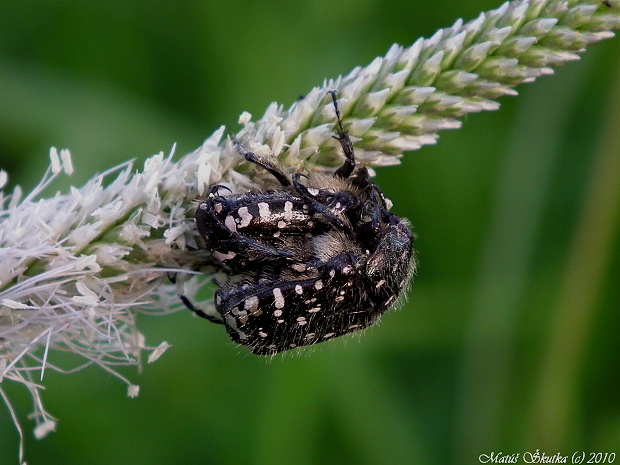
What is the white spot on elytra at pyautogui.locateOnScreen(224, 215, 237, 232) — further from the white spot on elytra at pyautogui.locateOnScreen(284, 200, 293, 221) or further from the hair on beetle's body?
the white spot on elytra at pyautogui.locateOnScreen(284, 200, 293, 221)

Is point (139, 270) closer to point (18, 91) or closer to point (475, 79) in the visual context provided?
point (475, 79)

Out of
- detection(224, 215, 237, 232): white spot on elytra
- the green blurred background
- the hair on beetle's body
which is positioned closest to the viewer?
detection(224, 215, 237, 232): white spot on elytra

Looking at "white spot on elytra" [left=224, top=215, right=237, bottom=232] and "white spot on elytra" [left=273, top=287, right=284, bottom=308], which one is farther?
"white spot on elytra" [left=273, top=287, right=284, bottom=308]

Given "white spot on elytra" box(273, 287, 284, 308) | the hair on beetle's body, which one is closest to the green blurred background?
the hair on beetle's body

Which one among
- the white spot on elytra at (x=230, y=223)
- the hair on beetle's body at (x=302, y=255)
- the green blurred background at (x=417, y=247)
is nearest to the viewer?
the white spot on elytra at (x=230, y=223)

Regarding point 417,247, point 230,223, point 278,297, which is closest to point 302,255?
point 278,297

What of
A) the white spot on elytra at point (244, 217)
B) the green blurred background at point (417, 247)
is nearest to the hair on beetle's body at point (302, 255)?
the white spot on elytra at point (244, 217)

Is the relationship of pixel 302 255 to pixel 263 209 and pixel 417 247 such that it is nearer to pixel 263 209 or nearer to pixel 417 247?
pixel 263 209

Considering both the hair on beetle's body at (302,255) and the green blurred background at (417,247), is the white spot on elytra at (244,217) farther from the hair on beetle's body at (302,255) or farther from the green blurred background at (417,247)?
the green blurred background at (417,247)
